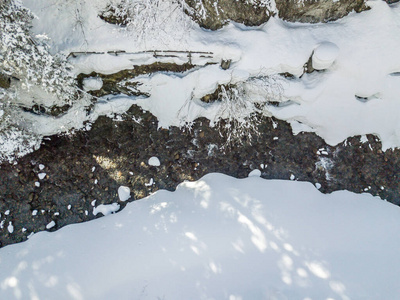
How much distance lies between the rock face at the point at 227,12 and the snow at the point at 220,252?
7.48ft

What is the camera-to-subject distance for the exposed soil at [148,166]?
3818mm

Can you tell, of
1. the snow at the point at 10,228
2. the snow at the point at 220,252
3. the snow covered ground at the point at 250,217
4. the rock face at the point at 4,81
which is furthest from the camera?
the snow at the point at 10,228

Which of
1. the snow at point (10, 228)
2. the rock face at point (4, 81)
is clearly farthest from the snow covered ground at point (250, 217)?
the rock face at point (4, 81)

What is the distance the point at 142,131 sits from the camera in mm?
3926

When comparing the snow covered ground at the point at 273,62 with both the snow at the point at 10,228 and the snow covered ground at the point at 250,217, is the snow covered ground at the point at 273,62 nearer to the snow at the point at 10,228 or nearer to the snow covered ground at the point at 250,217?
the snow covered ground at the point at 250,217

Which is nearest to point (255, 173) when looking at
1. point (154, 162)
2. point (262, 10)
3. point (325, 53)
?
point (154, 162)

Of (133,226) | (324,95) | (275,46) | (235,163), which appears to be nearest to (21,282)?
(133,226)

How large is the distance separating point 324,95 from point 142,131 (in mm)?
2707

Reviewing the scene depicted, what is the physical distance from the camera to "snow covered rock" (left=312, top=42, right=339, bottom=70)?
10.3ft

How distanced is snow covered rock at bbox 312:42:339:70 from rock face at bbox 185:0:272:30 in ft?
2.51

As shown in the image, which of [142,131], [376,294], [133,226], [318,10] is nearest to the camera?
[318,10]

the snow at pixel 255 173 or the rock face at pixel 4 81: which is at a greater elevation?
the rock face at pixel 4 81

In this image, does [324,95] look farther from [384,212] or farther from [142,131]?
[142,131]

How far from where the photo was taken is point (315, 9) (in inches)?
125
